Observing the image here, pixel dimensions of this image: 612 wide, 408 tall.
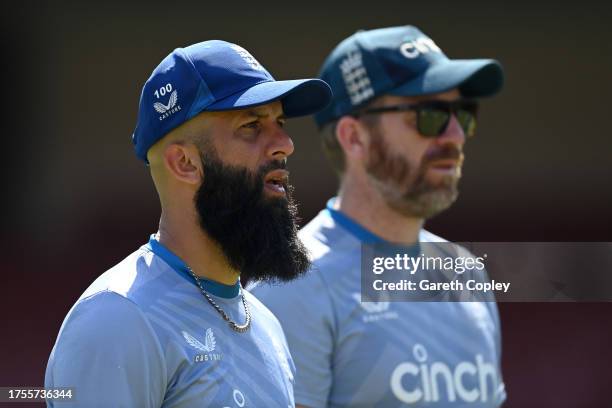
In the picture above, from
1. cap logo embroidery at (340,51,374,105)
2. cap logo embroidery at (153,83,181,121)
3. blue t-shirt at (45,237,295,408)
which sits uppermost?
cap logo embroidery at (153,83,181,121)

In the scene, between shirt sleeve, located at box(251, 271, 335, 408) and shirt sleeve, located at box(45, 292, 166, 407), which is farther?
shirt sleeve, located at box(251, 271, 335, 408)

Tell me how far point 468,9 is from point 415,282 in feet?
9.90

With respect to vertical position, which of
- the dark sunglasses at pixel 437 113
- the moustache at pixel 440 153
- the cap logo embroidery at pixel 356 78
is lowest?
the moustache at pixel 440 153

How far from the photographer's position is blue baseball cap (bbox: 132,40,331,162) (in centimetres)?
211

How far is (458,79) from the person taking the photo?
2824mm

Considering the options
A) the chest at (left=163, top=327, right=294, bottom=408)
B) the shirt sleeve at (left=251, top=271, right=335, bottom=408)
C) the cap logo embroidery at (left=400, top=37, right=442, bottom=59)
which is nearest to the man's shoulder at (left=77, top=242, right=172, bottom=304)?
the chest at (left=163, top=327, right=294, bottom=408)

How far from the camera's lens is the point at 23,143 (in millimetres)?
5566

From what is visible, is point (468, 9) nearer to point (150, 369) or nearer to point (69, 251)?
point (69, 251)

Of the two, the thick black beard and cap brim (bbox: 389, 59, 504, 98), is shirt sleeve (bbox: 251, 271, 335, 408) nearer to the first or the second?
the thick black beard

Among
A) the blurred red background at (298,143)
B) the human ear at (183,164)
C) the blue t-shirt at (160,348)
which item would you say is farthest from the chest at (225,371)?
the blurred red background at (298,143)

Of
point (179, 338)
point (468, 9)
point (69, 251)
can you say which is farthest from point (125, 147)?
point (179, 338)

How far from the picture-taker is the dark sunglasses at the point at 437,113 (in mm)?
2822

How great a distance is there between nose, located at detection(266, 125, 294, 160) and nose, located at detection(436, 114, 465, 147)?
0.74 metres

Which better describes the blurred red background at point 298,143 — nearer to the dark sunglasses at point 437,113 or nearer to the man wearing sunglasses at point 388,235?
the man wearing sunglasses at point 388,235
